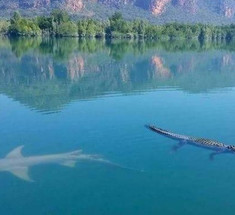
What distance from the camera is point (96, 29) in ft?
387

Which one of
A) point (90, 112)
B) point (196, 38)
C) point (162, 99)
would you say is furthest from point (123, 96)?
point (196, 38)

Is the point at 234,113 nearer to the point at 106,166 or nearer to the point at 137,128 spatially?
the point at 137,128

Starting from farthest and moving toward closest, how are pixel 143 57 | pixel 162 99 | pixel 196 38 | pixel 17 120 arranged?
1. pixel 196 38
2. pixel 143 57
3. pixel 162 99
4. pixel 17 120

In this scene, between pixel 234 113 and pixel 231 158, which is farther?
pixel 234 113

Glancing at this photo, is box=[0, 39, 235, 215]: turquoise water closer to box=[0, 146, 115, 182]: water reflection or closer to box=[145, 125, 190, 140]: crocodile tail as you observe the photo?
box=[0, 146, 115, 182]: water reflection

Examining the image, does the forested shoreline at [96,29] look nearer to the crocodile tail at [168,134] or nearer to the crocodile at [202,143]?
the crocodile tail at [168,134]

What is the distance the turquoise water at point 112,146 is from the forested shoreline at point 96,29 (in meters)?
76.4

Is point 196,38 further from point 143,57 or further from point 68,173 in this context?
point 68,173

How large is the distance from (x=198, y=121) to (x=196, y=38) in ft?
385

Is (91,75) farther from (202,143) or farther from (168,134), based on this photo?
(202,143)

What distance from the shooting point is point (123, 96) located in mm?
31625

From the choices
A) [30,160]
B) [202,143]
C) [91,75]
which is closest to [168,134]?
[202,143]

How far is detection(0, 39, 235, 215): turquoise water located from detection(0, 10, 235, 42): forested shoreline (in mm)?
76422

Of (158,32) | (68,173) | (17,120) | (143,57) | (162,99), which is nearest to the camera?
(68,173)
